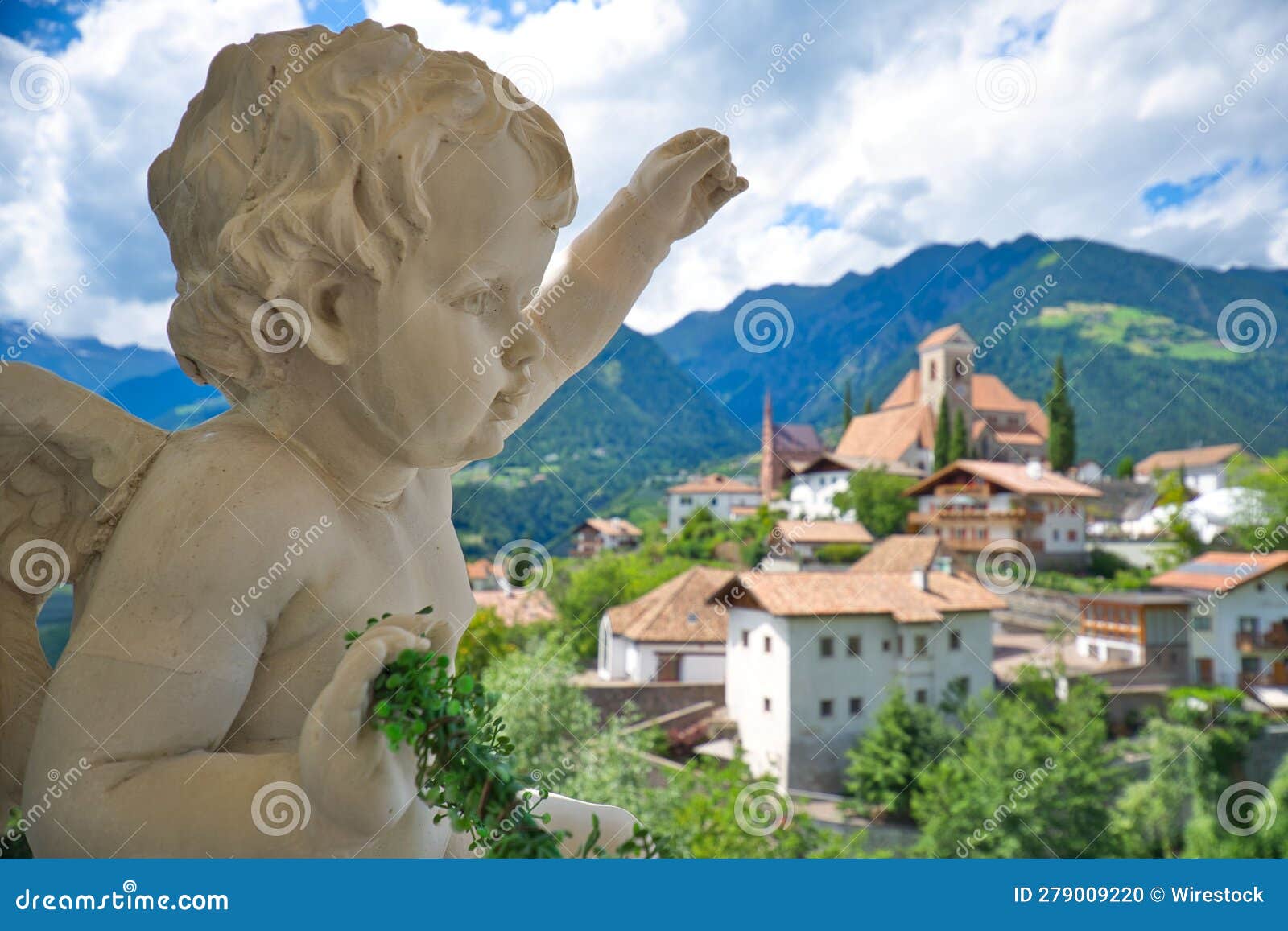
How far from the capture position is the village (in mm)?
19016

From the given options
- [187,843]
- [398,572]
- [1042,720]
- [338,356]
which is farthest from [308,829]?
[1042,720]

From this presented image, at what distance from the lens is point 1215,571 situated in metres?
22.7

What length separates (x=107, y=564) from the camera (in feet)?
2.91

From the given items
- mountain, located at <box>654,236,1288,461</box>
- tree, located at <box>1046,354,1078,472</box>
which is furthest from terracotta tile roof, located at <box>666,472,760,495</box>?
tree, located at <box>1046,354,1078,472</box>

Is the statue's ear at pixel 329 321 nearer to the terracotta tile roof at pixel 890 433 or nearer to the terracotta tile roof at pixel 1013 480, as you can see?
the terracotta tile roof at pixel 1013 480

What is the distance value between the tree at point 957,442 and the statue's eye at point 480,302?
2589 cm

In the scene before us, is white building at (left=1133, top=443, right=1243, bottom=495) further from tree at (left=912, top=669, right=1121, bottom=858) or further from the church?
tree at (left=912, top=669, right=1121, bottom=858)

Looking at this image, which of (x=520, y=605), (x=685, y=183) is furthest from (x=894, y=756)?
(x=685, y=183)

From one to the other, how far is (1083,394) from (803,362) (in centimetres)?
792

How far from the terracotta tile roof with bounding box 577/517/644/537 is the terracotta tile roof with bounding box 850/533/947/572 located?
193 inches

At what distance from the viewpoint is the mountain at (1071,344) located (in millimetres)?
22406

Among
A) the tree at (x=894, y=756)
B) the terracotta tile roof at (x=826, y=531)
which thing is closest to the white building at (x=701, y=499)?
the terracotta tile roof at (x=826, y=531)

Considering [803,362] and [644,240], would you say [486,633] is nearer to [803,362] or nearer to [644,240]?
[803,362]

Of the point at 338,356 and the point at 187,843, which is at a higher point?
the point at 338,356
